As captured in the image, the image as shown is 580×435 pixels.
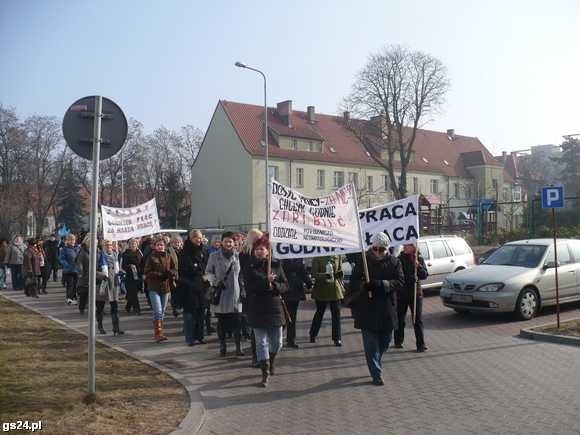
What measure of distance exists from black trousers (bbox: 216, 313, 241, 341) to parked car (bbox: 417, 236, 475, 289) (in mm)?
7930

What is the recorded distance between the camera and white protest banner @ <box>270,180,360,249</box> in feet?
25.7

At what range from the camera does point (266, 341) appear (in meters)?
7.34

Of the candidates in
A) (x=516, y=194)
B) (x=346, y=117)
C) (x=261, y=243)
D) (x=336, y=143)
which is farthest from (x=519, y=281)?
(x=516, y=194)

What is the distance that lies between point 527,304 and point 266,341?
6.94m

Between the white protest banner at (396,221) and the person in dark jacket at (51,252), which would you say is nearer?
the white protest banner at (396,221)

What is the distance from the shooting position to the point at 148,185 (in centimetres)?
6700

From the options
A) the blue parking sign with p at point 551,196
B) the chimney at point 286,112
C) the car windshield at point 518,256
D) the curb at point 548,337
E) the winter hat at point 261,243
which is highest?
the chimney at point 286,112

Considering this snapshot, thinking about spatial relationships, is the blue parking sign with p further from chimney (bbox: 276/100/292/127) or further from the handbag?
chimney (bbox: 276/100/292/127)

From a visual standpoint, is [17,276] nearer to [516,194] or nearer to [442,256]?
[442,256]

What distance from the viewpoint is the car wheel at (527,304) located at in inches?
469

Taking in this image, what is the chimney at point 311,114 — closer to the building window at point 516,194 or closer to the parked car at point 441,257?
the building window at point 516,194

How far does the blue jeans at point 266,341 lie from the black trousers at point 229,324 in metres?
1.63

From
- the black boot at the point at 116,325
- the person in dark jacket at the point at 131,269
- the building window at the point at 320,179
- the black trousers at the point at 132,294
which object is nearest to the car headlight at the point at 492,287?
the black boot at the point at 116,325

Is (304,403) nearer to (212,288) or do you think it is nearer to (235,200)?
(212,288)
